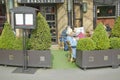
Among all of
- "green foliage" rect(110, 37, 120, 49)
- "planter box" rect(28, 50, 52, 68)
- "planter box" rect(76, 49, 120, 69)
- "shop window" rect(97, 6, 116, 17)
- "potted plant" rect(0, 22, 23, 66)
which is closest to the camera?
"planter box" rect(76, 49, 120, 69)

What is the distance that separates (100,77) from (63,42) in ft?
18.0

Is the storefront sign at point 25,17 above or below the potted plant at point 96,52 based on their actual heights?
above

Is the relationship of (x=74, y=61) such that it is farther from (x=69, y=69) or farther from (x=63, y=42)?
(x=63, y=42)

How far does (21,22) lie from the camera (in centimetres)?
902

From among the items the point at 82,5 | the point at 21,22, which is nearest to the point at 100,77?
the point at 21,22

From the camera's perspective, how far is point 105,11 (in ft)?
48.1

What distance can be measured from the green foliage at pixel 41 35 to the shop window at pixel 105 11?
19.7 ft

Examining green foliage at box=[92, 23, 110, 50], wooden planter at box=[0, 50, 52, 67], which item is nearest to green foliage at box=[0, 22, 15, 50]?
wooden planter at box=[0, 50, 52, 67]

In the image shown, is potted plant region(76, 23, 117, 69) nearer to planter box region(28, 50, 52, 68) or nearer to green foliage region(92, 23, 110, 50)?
green foliage region(92, 23, 110, 50)

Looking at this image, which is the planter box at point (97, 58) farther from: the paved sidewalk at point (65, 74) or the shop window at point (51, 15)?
the shop window at point (51, 15)

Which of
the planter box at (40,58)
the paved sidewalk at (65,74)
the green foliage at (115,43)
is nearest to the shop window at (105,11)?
the green foliage at (115,43)

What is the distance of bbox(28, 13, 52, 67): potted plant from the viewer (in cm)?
930

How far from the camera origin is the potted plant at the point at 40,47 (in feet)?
30.5

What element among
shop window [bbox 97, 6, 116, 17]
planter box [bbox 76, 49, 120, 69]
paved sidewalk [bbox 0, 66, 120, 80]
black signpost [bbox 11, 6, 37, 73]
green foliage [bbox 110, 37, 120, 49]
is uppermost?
shop window [bbox 97, 6, 116, 17]
